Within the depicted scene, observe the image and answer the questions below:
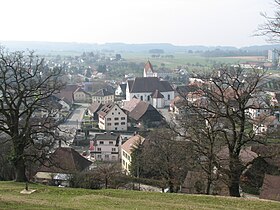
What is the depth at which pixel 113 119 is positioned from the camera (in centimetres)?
5766

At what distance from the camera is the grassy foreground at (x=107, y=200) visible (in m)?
13.2

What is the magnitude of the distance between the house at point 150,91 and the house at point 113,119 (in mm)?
22918

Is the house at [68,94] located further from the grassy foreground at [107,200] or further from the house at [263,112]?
the grassy foreground at [107,200]

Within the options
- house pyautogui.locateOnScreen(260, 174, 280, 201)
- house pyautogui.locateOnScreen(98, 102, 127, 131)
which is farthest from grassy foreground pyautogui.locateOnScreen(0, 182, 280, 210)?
house pyautogui.locateOnScreen(98, 102, 127, 131)

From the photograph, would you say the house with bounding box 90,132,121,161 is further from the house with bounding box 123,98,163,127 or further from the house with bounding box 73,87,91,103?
the house with bounding box 73,87,91,103

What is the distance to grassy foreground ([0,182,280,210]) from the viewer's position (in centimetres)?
1318

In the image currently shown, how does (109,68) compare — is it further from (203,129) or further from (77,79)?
(203,129)

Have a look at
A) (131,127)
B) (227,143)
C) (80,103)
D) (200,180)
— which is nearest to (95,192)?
(227,143)

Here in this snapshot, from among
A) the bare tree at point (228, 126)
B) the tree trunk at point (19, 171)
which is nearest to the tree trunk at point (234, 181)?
the bare tree at point (228, 126)

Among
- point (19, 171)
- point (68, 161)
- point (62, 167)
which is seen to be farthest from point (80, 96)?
point (19, 171)

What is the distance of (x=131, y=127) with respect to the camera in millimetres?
59188

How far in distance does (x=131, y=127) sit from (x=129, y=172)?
2533cm

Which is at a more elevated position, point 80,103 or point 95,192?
point 95,192

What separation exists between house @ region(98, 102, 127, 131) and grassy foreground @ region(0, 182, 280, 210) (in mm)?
39927
